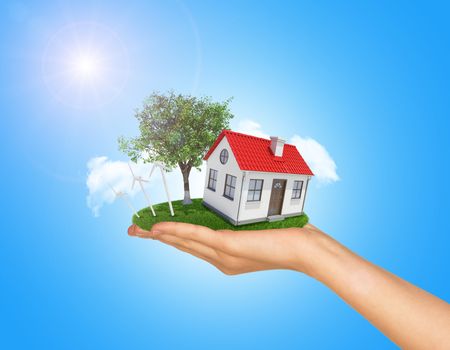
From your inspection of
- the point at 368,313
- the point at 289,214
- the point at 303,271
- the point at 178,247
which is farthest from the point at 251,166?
the point at 368,313

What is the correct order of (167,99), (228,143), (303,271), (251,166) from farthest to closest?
(167,99), (228,143), (251,166), (303,271)

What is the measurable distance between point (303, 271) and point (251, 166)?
340 cm

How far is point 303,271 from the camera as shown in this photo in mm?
6629

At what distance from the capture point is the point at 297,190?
340 inches

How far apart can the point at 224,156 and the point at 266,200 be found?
6.83ft

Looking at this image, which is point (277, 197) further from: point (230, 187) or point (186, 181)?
point (186, 181)

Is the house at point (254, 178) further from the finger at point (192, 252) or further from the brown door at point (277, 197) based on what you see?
the finger at point (192, 252)

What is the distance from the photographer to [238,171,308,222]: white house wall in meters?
7.34

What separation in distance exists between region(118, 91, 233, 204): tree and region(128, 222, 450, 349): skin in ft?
8.96

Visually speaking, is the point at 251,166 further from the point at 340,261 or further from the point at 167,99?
the point at 167,99

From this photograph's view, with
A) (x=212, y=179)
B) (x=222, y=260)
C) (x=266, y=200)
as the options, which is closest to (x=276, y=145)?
(x=266, y=200)

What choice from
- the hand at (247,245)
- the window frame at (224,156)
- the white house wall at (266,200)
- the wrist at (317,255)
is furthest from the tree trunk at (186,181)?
the wrist at (317,255)

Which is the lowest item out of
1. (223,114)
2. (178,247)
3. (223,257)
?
(223,257)

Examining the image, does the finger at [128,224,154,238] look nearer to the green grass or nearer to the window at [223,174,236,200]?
the green grass
